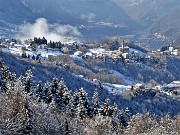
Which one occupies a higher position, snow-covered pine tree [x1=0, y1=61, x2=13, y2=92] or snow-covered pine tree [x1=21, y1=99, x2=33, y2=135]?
snow-covered pine tree [x1=0, y1=61, x2=13, y2=92]

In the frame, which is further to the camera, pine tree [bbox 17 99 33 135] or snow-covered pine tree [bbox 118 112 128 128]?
snow-covered pine tree [bbox 118 112 128 128]

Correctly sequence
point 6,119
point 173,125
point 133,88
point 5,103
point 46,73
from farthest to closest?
point 133,88
point 46,73
point 173,125
point 5,103
point 6,119

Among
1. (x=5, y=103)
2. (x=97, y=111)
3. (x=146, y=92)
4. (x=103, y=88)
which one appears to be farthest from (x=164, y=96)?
(x=5, y=103)

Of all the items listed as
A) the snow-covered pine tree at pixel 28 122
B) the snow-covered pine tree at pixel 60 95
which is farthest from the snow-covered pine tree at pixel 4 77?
the snow-covered pine tree at pixel 28 122

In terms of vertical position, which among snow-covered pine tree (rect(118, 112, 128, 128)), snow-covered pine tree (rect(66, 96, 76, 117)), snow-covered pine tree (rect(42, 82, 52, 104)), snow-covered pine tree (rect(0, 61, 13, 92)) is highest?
snow-covered pine tree (rect(0, 61, 13, 92))

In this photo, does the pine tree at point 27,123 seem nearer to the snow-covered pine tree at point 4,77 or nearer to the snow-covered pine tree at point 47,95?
the snow-covered pine tree at point 4,77

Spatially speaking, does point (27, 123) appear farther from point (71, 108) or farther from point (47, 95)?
point (47, 95)

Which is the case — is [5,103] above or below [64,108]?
above

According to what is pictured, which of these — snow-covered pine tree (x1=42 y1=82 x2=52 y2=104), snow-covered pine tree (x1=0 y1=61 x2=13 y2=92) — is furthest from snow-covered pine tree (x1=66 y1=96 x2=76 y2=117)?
snow-covered pine tree (x1=0 y1=61 x2=13 y2=92)

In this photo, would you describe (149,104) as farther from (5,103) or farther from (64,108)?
(5,103)

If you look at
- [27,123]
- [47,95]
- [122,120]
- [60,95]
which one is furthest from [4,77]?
[27,123]

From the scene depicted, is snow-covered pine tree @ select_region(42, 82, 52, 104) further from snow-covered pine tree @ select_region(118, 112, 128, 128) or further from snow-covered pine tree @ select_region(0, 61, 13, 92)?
snow-covered pine tree @ select_region(118, 112, 128, 128)
